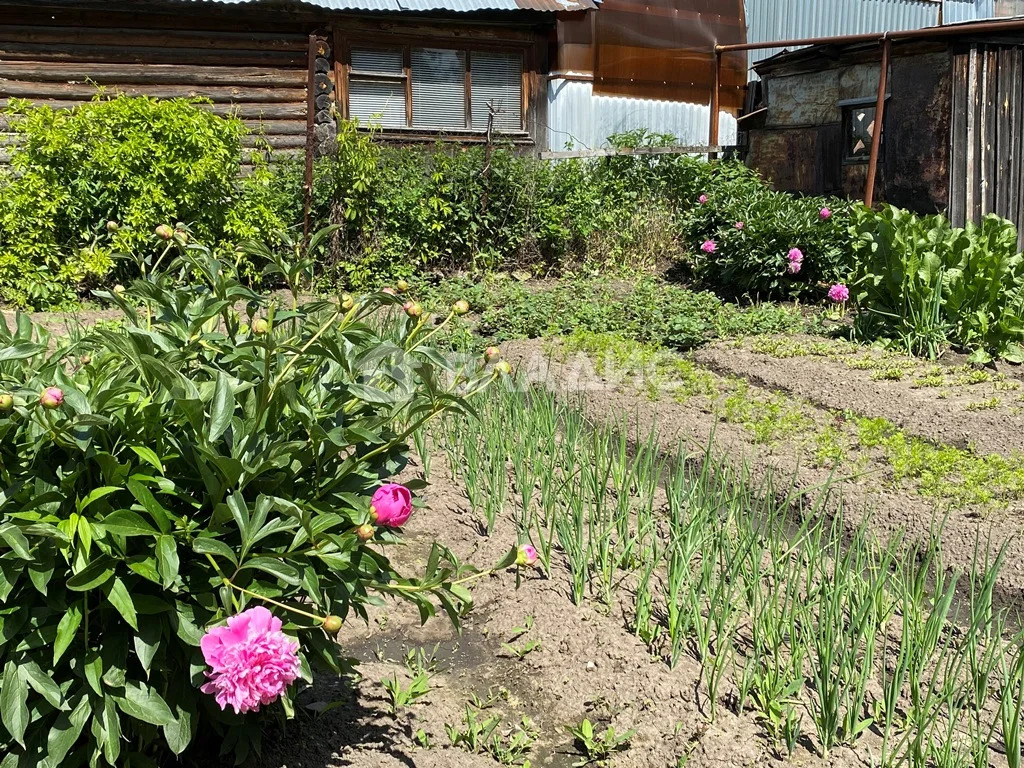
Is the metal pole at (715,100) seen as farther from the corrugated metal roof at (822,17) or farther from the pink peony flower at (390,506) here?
the pink peony flower at (390,506)

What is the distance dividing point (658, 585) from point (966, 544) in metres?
1.19

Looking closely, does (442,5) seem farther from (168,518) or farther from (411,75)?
(168,518)

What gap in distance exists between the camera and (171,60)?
10.1 m

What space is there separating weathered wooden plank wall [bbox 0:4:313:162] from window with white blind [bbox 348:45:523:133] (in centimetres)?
79

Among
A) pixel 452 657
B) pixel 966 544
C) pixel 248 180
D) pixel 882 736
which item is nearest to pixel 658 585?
pixel 452 657

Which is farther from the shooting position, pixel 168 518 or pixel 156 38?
pixel 156 38

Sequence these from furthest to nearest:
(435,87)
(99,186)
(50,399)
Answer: (435,87) → (99,186) → (50,399)

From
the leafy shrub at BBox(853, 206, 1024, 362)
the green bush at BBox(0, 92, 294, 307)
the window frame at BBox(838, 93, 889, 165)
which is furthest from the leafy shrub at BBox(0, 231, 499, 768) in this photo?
the window frame at BBox(838, 93, 889, 165)

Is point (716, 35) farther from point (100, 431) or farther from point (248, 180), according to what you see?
point (100, 431)

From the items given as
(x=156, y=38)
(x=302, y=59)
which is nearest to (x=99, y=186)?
(x=156, y=38)

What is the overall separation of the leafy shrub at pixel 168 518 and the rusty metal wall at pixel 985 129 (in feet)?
29.3

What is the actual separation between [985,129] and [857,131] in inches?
68.8

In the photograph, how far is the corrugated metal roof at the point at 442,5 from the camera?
10.2 metres

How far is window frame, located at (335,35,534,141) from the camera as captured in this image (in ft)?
35.9
